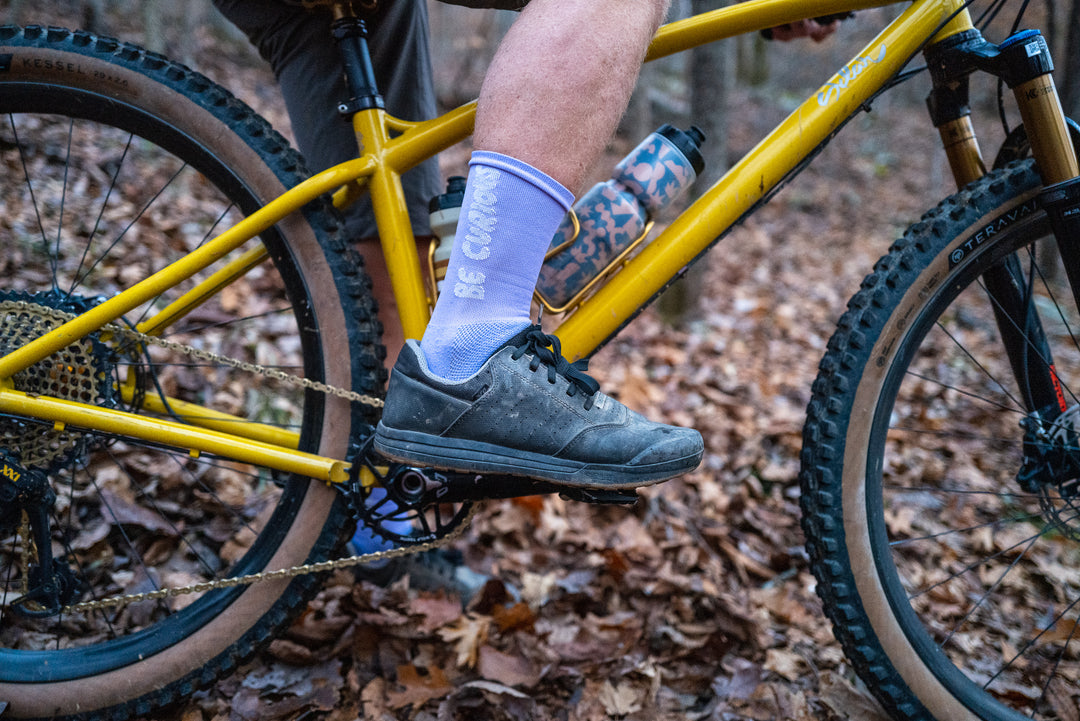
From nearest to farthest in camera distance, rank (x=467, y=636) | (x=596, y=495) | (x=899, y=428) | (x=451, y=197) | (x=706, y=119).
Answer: (x=596, y=495) < (x=451, y=197) < (x=899, y=428) < (x=467, y=636) < (x=706, y=119)

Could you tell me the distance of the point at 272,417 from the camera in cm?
221

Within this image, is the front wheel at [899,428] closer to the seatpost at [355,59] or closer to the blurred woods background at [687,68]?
the seatpost at [355,59]

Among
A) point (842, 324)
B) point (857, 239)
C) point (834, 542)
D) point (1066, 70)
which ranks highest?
point (857, 239)

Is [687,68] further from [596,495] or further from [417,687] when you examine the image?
[417,687]

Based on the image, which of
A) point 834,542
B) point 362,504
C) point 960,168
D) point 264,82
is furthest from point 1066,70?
point 264,82

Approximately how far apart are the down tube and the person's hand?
0.21m

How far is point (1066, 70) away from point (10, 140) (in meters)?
4.71

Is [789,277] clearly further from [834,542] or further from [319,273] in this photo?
[319,273]

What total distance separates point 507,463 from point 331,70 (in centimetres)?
99

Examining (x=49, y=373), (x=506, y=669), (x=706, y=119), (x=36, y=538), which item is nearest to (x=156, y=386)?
(x=49, y=373)

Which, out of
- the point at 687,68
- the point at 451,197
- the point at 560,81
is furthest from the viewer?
the point at 687,68

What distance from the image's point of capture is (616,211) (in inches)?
50.3

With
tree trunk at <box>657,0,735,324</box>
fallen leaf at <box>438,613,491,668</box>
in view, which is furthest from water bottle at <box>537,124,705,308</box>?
tree trunk at <box>657,0,735,324</box>

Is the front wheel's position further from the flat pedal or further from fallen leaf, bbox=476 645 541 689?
fallen leaf, bbox=476 645 541 689
